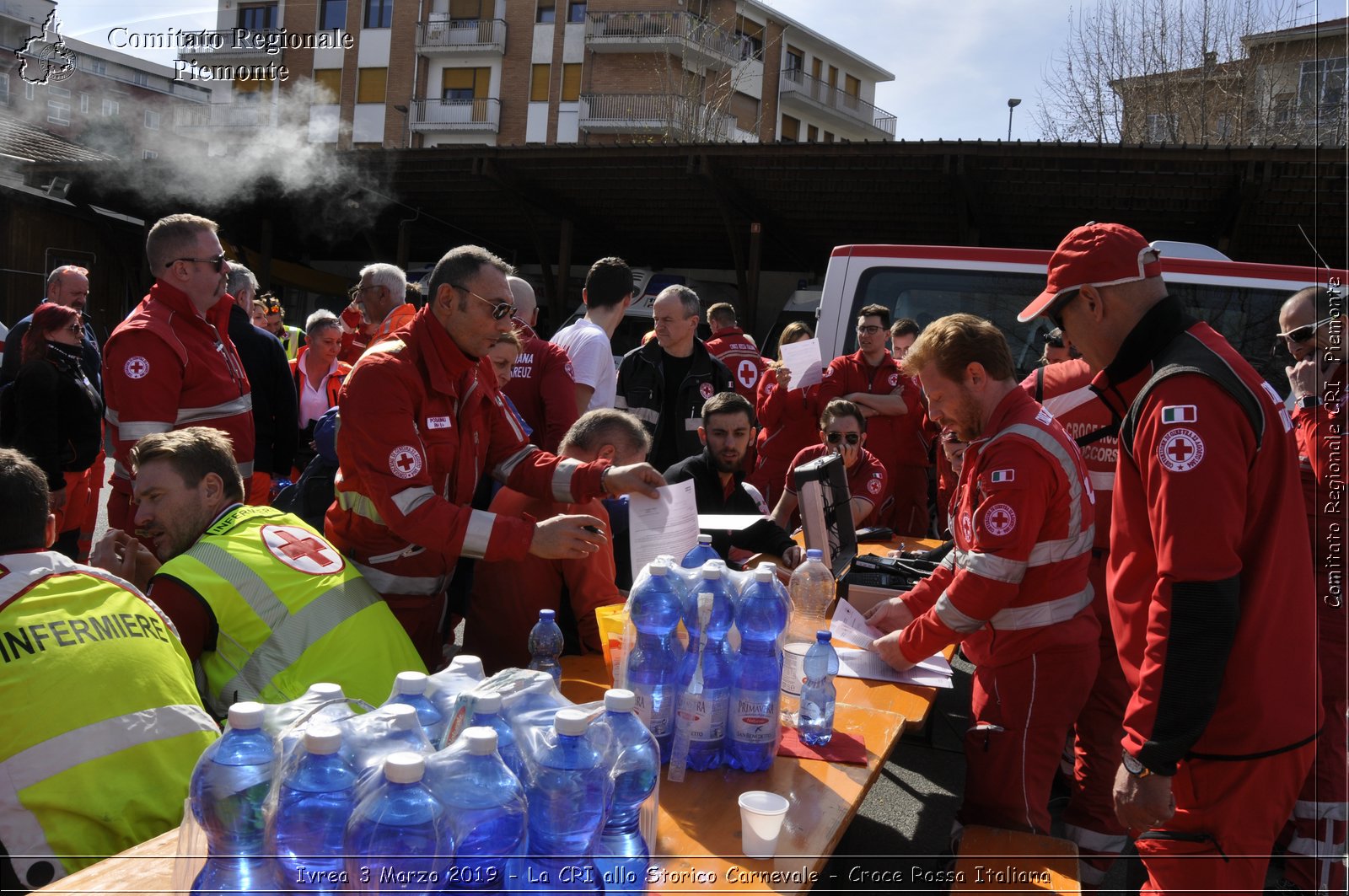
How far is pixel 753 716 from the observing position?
7.32ft

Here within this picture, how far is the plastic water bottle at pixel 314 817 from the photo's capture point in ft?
4.41

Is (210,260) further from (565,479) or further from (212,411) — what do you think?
(565,479)

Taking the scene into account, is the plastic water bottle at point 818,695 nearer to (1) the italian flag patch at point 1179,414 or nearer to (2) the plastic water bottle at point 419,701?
(1) the italian flag patch at point 1179,414

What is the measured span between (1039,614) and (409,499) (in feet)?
6.52

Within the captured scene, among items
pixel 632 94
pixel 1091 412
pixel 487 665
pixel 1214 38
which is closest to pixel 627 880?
pixel 487 665


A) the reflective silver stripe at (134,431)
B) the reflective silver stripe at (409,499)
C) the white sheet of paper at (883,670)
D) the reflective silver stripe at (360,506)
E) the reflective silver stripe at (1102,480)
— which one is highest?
the reflective silver stripe at (1102,480)

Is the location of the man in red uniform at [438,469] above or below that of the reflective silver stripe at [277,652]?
above

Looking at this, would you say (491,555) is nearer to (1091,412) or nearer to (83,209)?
(1091,412)

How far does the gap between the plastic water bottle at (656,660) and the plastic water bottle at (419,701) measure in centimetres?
57

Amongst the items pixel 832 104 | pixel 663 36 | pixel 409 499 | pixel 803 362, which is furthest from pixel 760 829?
pixel 832 104

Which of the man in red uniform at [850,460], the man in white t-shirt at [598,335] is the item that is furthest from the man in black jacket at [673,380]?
the man in red uniform at [850,460]

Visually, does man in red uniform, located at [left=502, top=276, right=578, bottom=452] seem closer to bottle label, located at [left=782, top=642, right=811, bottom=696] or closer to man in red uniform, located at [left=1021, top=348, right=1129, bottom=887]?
man in red uniform, located at [left=1021, top=348, right=1129, bottom=887]

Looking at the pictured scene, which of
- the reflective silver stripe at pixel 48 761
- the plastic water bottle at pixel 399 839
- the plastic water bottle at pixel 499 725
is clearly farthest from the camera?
the reflective silver stripe at pixel 48 761

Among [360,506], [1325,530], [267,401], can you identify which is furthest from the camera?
[267,401]
